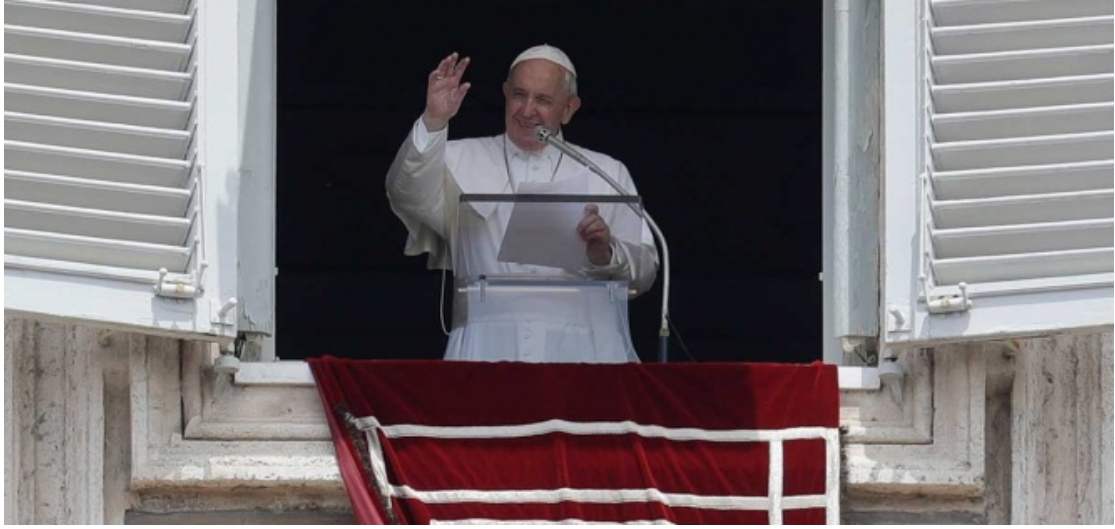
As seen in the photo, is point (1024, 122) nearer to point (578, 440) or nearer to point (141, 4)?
point (578, 440)

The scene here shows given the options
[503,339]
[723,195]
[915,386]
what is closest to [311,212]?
[723,195]

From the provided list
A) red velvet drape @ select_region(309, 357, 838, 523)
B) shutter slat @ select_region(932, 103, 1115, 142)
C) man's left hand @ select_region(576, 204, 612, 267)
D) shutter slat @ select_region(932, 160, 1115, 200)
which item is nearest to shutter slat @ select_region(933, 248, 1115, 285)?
shutter slat @ select_region(932, 160, 1115, 200)

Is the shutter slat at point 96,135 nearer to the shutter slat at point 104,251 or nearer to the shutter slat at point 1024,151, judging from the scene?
the shutter slat at point 104,251

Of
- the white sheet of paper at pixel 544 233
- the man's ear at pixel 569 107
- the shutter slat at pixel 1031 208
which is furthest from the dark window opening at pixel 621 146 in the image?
the shutter slat at pixel 1031 208

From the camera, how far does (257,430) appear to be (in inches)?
326

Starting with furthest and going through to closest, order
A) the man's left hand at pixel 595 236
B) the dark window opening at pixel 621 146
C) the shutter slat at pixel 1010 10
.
→ 1. the dark window opening at pixel 621 146
2. the man's left hand at pixel 595 236
3. the shutter slat at pixel 1010 10

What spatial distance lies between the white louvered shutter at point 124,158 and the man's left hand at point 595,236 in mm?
752

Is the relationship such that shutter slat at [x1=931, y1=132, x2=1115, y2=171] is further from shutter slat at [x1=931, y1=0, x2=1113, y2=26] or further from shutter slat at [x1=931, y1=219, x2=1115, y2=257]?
shutter slat at [x1=931, y1=0, x2=1113, y2=26]

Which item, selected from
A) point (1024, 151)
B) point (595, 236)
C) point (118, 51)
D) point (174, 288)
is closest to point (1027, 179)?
point (1024, 151)

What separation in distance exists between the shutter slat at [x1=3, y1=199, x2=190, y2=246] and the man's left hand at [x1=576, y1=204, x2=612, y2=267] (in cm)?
84

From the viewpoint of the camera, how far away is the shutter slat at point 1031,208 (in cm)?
825

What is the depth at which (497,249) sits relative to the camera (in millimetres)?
8977

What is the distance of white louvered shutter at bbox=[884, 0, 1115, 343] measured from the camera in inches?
322

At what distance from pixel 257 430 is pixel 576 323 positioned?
2.71 ft
